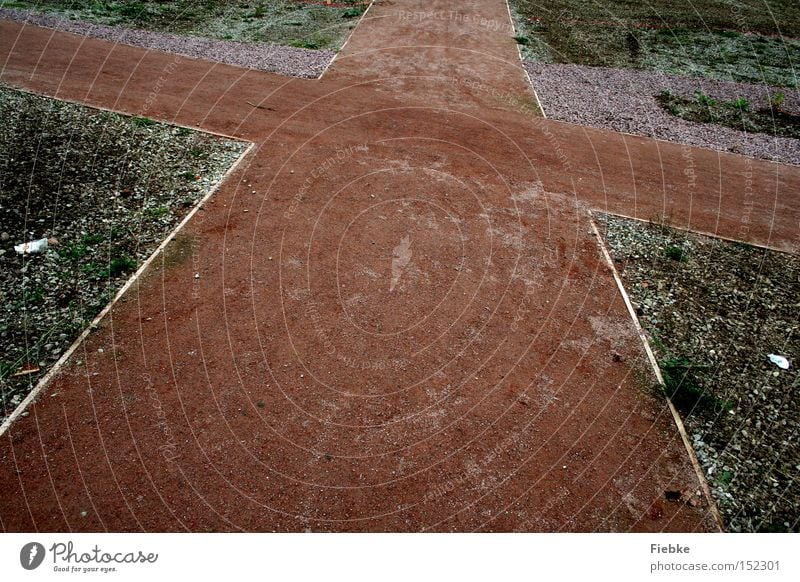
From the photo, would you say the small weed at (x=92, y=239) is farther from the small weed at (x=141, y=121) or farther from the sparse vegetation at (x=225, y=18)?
the sparse vegetation at (x=225, y=18)

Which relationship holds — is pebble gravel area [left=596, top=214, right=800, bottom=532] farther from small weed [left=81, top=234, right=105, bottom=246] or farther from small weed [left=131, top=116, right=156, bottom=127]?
small weed [left=131, top=116, right=156, bottom=127]

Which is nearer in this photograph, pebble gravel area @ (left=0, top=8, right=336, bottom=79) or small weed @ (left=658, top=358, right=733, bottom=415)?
small weed @ (left=658, top=358, right=733, bottom=415)

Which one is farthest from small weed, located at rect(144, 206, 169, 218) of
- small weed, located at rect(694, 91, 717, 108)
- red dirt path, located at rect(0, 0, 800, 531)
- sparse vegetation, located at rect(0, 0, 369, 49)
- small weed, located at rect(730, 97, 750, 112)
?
small weed, located at rect(730, 97, 750, 112)

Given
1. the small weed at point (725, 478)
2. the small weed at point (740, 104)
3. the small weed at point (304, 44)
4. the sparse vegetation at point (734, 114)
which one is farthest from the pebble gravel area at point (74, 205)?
the small weed at point (740, 104)

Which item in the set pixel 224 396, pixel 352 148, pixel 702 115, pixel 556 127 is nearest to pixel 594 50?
pixel 702 115

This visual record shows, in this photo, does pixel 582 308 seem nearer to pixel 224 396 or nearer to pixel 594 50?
pixel 224 396
